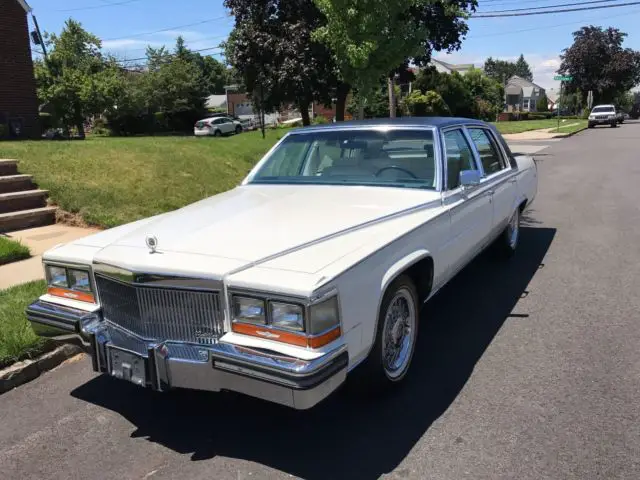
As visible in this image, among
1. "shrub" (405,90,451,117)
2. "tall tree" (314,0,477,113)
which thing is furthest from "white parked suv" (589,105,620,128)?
"tall tree" (314,0,477,113)

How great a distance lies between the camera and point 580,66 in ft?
217

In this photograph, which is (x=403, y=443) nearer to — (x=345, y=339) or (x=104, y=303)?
(x=345, y=339)

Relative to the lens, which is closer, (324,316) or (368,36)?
(324,316)

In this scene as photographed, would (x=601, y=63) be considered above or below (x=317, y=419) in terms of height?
above

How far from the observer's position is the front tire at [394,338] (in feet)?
10.6

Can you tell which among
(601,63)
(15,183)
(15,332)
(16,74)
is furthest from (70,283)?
(601,63)

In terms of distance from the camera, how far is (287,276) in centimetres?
272

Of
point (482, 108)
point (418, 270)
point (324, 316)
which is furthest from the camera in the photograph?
point (482, 108)

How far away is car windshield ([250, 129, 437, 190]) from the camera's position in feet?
14.4

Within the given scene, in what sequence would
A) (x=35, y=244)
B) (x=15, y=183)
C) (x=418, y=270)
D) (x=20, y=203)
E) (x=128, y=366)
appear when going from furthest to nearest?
(x=15, y=183) < (x=20, y=203) < (x=35, y=244) < (x=418, y=270) < (x=128, y=366)

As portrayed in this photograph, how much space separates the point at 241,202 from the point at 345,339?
170 cm

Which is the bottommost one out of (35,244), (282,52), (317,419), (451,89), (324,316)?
(317,419)

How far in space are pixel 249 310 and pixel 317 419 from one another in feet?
3.22

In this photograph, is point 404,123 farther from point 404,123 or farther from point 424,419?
point 424,419
